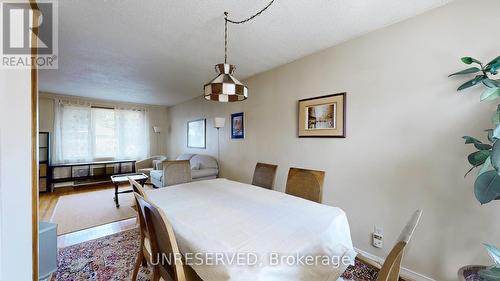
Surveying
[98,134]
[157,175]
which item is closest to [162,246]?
[157,175]

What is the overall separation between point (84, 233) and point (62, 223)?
628 millimetres

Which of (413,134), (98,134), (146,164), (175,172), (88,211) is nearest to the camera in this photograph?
(413,134)

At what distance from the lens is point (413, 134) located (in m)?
1.82

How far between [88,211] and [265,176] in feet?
10.7

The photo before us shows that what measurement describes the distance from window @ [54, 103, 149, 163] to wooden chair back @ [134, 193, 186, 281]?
5598 mm

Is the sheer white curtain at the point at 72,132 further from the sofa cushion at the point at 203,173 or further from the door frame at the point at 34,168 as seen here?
the door frame at the point at 34,168

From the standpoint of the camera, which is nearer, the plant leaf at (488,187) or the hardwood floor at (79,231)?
the plant leaf at (488,187)

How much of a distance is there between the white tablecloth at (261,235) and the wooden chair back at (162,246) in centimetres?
9

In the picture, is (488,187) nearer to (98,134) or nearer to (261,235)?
(261,235)

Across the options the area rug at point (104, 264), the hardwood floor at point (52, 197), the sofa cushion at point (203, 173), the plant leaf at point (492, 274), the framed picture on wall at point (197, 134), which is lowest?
the area rug at point (104, 264)

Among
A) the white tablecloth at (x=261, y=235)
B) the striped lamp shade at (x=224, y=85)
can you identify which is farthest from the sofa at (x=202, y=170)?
the striped lamp shade at (x=224, y=85)

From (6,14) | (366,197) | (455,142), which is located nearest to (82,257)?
(6,14)

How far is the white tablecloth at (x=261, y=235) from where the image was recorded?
0.96 metres

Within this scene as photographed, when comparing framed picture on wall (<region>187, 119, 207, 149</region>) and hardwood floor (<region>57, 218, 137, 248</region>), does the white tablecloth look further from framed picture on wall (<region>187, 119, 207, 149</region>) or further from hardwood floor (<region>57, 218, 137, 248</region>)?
framed picture on wall (<region>187, 119, 207, 149</region>)
